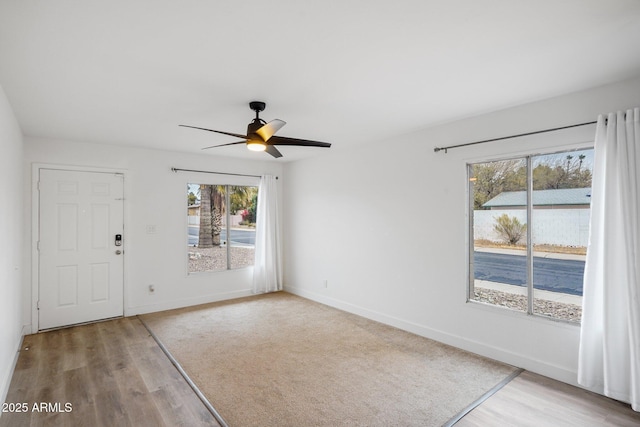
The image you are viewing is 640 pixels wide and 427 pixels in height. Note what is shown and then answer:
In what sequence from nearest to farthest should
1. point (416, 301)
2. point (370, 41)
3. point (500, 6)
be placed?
point (500, 6), point (370, 41), point (416, 301)

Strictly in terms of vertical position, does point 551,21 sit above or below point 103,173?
above

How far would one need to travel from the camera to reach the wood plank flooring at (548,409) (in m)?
2.36

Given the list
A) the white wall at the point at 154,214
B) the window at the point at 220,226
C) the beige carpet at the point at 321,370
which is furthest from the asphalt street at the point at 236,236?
the beige carpet at the point at 321,370

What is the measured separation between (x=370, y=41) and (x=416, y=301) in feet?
10.1

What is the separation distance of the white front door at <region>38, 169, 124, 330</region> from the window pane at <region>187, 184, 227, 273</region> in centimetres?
101

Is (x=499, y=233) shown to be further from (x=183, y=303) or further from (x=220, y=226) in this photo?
(x=183, y=303)

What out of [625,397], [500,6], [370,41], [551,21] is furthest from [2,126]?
[625,397]

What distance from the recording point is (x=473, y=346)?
3523 millimetres

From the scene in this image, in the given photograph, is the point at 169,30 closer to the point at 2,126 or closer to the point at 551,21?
the point at 2,126

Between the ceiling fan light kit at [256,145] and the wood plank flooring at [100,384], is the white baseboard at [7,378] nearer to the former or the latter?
the wood plank flooring at [100,384]

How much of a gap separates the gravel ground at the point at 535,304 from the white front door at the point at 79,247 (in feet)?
15.6

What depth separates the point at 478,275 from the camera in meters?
3.60

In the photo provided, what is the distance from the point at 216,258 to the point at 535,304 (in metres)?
4.59

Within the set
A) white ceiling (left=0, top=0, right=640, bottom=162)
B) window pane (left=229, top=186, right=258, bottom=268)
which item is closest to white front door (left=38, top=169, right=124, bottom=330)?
white ceiling (left=0, top=0, right=640, bottom=162)
